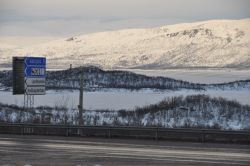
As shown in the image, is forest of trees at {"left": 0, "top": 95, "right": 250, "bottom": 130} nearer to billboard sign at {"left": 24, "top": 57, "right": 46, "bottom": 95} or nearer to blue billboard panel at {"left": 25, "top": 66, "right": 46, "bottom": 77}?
billboard sign at {"left": 24, "top": 57, "right": 46, "bottom": 95}

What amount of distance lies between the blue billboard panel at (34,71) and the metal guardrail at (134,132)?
15.7 feet

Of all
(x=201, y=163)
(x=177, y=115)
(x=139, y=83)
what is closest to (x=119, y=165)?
(x=201, y=163)

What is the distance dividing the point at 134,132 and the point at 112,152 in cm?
659

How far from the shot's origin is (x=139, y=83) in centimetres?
17225

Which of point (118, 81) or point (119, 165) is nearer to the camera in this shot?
point (119, 165)

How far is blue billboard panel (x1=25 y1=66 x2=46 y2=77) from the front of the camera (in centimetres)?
3136

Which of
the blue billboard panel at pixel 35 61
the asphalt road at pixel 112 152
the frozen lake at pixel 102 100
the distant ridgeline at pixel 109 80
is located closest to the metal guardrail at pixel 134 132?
the asphalt road at pixel 112 152

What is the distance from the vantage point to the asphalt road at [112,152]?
52.7 ft

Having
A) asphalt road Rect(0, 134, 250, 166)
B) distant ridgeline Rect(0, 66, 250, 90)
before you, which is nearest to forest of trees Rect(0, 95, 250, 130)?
asphalt road Rect(0, 134, 250, 166)

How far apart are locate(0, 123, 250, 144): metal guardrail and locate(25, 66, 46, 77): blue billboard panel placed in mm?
4778

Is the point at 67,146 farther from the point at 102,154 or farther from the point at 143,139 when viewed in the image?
the point at 143,139

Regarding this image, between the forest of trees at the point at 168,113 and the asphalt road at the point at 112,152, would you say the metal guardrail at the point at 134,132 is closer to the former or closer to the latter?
the asphalt road at the point at 112,152

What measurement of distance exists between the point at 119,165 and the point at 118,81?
16910cm

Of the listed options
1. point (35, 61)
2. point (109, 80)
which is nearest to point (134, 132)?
point (35, 61)
